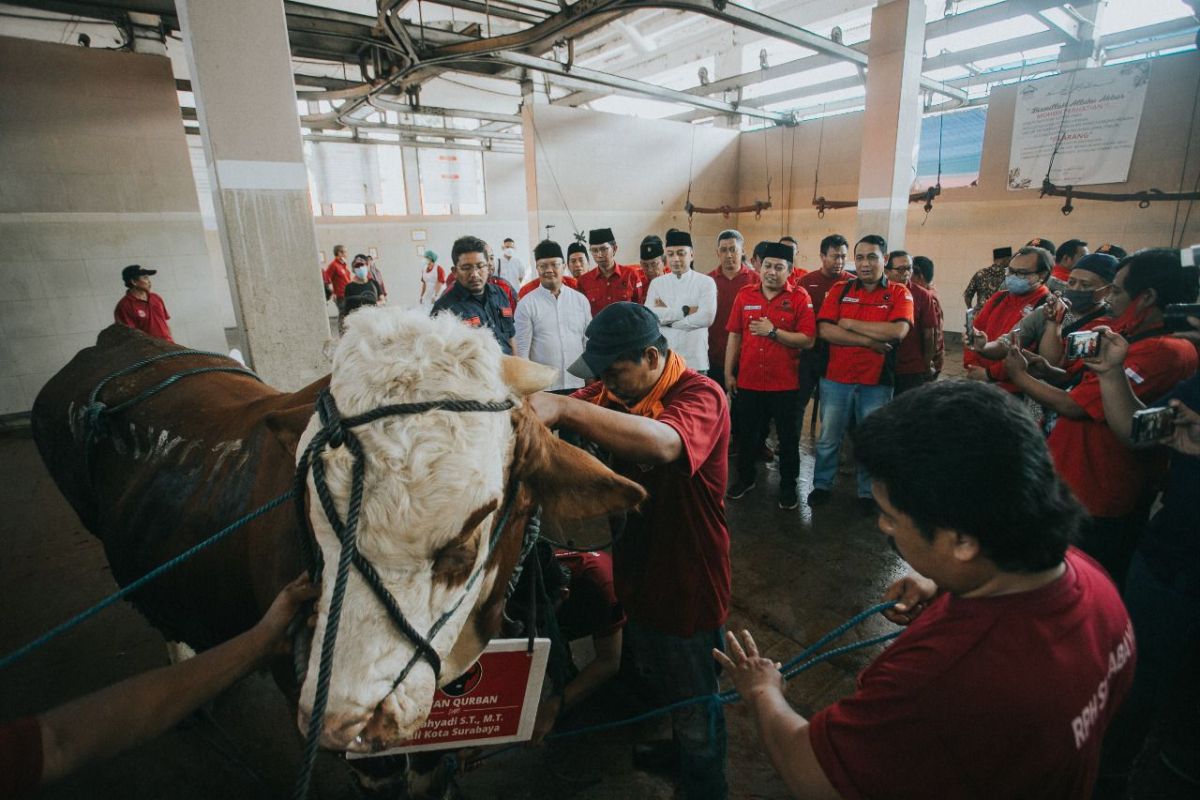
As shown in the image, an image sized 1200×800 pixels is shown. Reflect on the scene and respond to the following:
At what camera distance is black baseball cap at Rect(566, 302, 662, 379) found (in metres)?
1.90

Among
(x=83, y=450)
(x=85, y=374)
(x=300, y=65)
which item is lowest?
(x=83, y=450)

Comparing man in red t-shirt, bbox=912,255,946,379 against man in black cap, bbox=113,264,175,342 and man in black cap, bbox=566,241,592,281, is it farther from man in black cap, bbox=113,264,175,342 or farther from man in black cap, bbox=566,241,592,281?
man in black cap, bbox=113,264,175,342

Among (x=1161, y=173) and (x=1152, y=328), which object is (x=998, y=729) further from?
(x=1161, y=173)

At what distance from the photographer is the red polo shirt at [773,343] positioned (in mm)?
4570

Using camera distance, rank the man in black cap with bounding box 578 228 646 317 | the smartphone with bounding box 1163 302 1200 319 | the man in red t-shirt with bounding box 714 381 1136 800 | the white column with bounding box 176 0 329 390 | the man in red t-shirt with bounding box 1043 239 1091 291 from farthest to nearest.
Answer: the man in red t-shirt with bounding box 1043 239 1091 291
the man in black cap with bounding box 578 228 646 317
the white column with bounding box 176 0 329 390
the smartphone with bounding box 1163 302 1200 319
the man in red t-shirt with bounding box 714 381 1136 800

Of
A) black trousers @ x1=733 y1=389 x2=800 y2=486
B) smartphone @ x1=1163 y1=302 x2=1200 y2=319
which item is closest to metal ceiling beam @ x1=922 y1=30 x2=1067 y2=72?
black trousers @ x1=733 y1=389 x2=800 y2=486

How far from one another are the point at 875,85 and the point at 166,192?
9.72m

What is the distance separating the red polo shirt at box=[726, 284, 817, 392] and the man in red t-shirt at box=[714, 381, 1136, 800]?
11.6 feet

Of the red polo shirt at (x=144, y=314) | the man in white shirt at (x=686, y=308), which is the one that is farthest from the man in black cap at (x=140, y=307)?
the man in white shirt at (x=686, y=308)

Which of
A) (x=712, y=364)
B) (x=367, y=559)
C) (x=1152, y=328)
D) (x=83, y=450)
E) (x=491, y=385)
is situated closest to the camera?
(x=367, y=559)

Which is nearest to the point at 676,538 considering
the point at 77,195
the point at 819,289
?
the point at 819,289

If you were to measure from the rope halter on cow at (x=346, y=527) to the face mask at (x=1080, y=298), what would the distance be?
399 centimetres

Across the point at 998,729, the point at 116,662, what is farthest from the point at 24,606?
the point at 998,729

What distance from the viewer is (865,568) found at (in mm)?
3797
